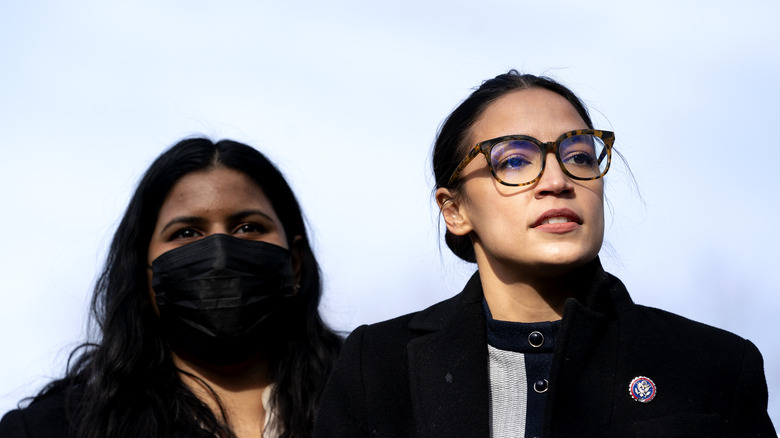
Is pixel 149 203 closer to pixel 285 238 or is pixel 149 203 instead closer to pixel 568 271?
pixel 285 238

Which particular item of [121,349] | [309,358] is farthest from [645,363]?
[121,349]

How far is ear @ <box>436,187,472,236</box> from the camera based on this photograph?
4293 mm

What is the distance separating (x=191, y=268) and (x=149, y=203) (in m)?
0.58

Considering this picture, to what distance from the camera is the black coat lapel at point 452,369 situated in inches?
155

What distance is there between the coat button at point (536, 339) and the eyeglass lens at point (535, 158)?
61 cm

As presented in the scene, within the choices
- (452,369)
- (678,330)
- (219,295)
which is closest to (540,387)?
(452,369)

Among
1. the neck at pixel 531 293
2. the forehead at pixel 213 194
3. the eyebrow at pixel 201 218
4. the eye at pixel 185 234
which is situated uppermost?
the forehead at pixel 213 194

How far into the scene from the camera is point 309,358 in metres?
5.70

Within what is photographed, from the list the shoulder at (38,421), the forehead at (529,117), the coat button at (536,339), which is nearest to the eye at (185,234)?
the shoulder at (38,421)

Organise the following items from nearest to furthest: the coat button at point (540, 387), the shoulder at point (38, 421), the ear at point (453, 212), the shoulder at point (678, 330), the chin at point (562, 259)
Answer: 1. the chin at point (562, 259)
2. the coat button at point (540, 387)
3. the shoulder at point (678, 330)
4. the ear at point (453, 212)
5. the shoulder at point (38, 421)

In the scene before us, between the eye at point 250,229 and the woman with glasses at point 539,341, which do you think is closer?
the woman with glasses at point 539,341

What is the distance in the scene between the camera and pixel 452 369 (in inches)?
160

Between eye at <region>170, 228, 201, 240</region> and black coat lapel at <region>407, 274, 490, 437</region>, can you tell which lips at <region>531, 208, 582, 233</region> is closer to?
black coat lapel at <region>407, 274, 490, 437</region>

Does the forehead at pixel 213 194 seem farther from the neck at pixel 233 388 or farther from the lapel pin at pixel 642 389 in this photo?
the lapel pin at pixel 642 389
